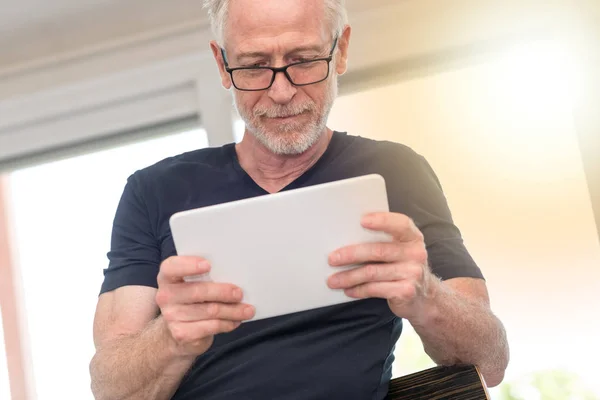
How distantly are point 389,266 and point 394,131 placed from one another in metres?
1.50

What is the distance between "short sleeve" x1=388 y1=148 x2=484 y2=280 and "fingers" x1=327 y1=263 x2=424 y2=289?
0.33m

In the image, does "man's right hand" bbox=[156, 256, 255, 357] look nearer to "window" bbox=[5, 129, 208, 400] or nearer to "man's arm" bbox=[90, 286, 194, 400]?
"man's arm" bbox=[90, 286, 194, 400]

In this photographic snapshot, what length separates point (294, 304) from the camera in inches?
46.9

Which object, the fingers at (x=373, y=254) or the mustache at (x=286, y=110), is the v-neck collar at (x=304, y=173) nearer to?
the mustache at (x=286, y=110)

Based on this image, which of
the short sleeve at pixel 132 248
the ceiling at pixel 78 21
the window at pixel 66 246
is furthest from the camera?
the window at pixel 66 246

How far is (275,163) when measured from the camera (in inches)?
64.6

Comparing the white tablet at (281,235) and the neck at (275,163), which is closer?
the white tablet at (281,235)

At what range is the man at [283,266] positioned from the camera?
115cm

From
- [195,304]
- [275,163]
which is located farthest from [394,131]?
[195,304]

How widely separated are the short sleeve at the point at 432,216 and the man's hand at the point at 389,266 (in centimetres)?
31

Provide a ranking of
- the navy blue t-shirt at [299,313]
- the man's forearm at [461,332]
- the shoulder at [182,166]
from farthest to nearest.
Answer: the shoulder at [182,166] → the navy blue t-shirt at [299,313] → the man's forearm at [461,332]

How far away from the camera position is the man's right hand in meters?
1.12

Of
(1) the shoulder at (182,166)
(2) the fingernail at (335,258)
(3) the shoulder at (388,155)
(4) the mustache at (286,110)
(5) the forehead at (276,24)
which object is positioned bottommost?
(2) the fingernail at (335,258)

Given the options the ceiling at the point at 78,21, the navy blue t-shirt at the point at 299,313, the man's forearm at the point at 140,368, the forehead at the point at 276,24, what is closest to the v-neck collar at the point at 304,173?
the navy blue t-shirt at the point at 299,313
